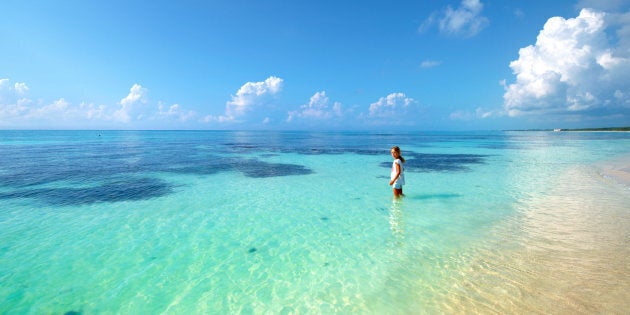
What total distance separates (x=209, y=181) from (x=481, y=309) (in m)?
16.8

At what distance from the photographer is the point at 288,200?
45.1ft

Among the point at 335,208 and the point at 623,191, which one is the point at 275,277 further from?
the point at 623,191

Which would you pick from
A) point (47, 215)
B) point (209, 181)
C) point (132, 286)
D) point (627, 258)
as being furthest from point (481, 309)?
point (209, 181)

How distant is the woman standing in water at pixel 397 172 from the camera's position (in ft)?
36.7

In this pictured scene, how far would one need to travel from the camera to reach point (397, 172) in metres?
12.0

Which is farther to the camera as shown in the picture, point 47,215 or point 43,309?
point 47,215

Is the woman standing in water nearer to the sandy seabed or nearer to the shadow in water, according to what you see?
the shadow in water

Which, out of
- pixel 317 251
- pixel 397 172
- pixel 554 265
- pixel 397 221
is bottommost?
pixel 317 251

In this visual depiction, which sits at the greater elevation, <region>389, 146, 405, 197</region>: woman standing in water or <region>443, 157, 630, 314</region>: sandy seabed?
<region>389, 146, 405, 197</region>: woman standing in water

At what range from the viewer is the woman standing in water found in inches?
440

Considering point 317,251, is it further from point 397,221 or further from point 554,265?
point 554,265

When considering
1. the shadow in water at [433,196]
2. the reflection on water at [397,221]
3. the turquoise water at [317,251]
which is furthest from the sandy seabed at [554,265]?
the shadow in water at [433,196]

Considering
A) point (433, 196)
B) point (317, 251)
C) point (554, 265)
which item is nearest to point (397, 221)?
point (317, 251)

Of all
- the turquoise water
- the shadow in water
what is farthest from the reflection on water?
the shadow in water
